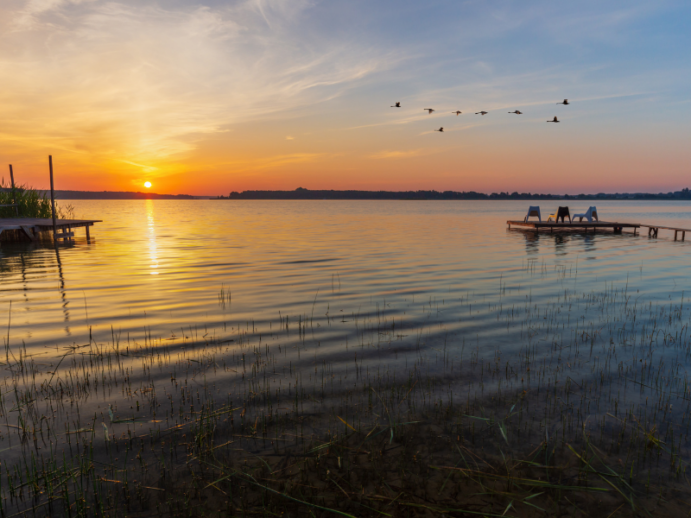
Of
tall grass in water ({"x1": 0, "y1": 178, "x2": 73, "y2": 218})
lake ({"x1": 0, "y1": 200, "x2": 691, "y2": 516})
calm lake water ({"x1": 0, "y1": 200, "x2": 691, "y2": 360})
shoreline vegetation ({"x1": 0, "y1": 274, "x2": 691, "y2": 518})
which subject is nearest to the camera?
shoreline vegetation ({"x1": 0, "y1": 274, "x2": 691, "y2": 518})

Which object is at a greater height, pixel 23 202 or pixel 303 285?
pixel 23 202

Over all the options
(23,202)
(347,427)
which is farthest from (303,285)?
(23,202)

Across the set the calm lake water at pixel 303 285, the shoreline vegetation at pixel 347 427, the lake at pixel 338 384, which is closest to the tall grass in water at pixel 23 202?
the calm lake water at pixel 303 285

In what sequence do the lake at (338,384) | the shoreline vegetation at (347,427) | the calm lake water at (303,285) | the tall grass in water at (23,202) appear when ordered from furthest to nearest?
1. the tall grass in water at (23,202)
2. the calm lake water at (303,285)
3. the lake at (338,384)
4. the shoreline vegetation at (347,427)

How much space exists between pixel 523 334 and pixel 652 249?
23.7 meters

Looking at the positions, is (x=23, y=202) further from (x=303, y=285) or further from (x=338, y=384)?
(x=338, y=384)

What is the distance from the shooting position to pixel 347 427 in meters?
5.55

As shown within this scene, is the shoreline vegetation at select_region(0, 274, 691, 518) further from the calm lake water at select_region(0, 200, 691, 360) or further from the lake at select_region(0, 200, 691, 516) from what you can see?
the calm lake water at select_region(0, 200, 691, 360)

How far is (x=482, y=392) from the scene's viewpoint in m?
6.72

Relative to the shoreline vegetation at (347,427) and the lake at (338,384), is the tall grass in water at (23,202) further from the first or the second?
the shoreline vegetation at (347,427)

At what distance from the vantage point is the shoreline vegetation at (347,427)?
4.24 meters

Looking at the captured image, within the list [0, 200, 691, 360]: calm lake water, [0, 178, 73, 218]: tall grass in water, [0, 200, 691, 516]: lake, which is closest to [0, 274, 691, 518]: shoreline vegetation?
[0, 200, 691, 516]: lake

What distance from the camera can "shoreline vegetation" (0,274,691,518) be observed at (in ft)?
13.9

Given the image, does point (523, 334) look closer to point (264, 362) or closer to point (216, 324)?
point (264, 362)
